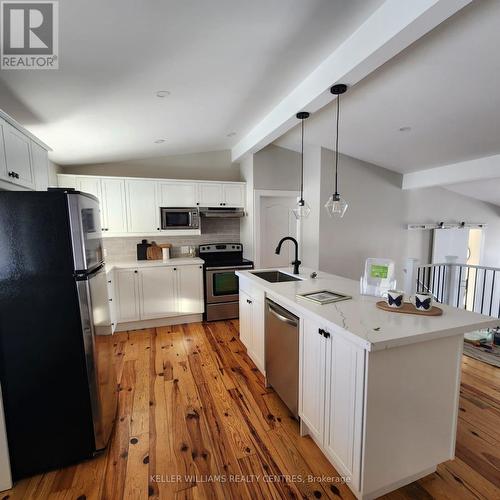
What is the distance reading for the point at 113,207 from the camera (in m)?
3.88

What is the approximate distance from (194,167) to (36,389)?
375cm

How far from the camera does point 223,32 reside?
1.60 m

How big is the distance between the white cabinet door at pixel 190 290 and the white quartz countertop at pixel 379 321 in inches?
88.8

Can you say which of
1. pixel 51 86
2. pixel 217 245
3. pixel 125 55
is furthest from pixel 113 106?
pixel 217 245

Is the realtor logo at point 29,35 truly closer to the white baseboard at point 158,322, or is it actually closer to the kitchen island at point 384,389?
the kitchen island at point 384,389

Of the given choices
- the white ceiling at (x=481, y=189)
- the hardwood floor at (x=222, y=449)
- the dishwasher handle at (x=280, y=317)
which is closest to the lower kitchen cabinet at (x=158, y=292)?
the hardwood floor at (x=222, y=449)

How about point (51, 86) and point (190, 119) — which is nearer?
point (51, 86)

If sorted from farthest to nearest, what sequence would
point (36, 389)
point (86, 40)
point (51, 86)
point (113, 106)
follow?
point (113, 106) < point (51, 86) < point (36, 389) < point (86, 40)

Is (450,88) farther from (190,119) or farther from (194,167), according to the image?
(194,167)

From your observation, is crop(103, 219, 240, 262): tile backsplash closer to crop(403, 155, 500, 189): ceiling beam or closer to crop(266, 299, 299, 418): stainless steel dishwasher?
crop(266, 299, 299, 418): stainless steel dishwasher

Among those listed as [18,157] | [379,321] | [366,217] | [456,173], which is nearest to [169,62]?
[18,157]

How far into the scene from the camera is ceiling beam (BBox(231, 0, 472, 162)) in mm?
1369

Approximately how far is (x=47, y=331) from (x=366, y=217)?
443 centimetres

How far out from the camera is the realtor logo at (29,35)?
4.17 feet
